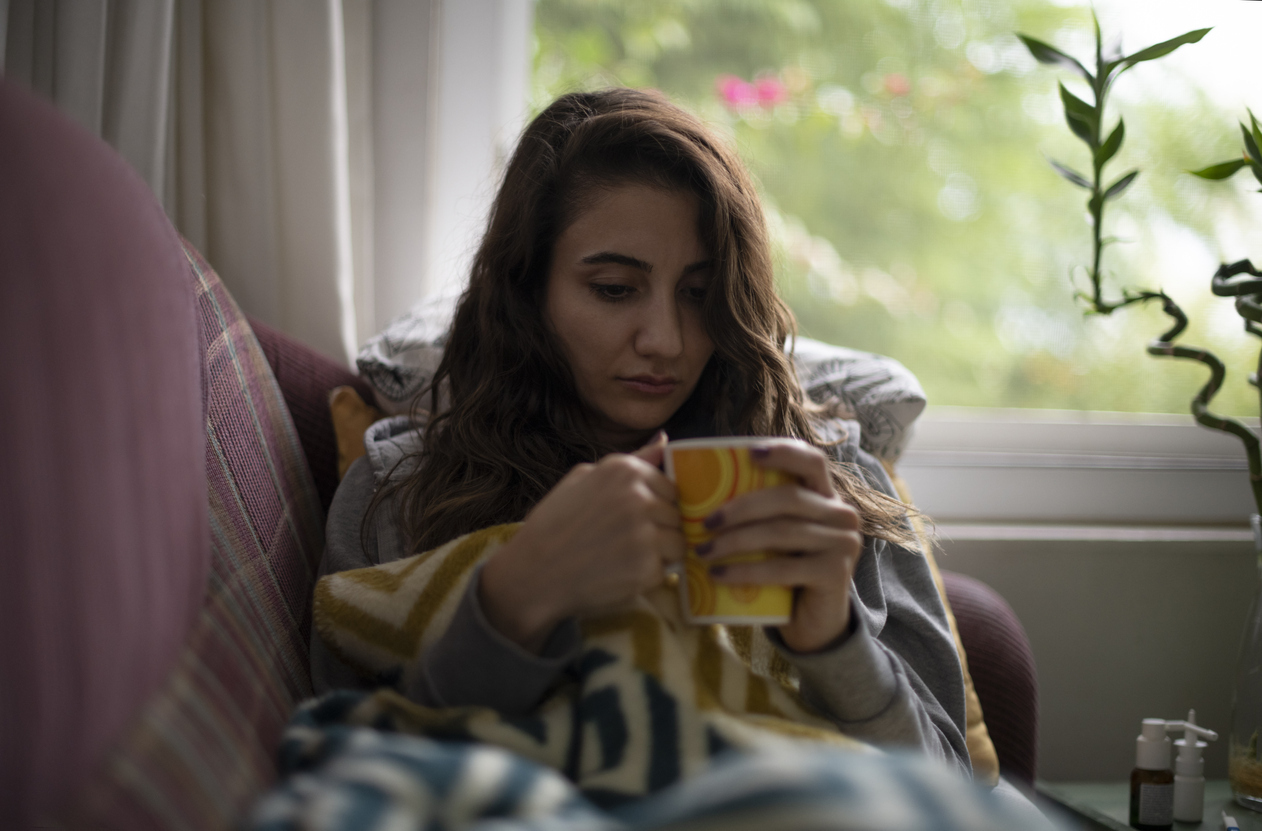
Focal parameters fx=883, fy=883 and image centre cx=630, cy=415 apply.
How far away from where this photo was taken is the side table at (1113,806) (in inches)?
46.8

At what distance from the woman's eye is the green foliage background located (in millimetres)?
858

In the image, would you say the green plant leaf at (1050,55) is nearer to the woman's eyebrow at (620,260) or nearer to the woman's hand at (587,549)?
the woman's eyebrow at (620,260)

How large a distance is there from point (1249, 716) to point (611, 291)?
1.07m

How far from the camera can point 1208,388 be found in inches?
52.4

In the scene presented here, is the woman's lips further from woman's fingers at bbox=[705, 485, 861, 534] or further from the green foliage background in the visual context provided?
the green foliage background

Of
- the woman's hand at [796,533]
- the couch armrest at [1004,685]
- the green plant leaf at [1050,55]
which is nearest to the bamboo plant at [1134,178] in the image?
the green plant leaf at [1050,55]

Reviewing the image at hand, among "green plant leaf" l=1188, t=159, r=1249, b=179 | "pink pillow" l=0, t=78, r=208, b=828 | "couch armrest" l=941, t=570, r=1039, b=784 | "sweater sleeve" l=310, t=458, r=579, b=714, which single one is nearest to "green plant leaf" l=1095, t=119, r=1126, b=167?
"green plant leaf" l=1188, t=159, r=1249, b=179

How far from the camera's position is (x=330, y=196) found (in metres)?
1.33

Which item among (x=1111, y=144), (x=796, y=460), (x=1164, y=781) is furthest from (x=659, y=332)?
(x=1164, y=781)

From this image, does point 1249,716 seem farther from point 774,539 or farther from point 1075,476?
point 774,539

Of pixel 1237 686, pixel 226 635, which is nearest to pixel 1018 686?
pixel 1237 686

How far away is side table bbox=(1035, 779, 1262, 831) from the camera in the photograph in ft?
3.90

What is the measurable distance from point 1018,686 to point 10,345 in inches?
46.5

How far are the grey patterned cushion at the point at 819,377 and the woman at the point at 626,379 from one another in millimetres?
53
